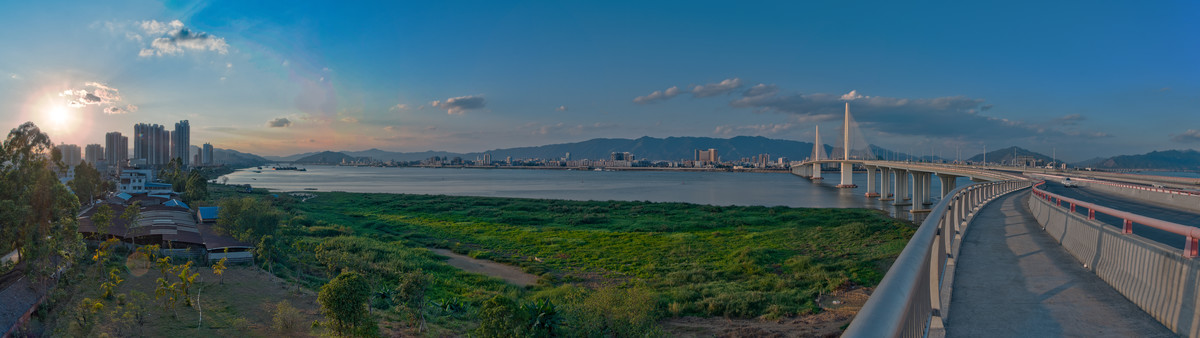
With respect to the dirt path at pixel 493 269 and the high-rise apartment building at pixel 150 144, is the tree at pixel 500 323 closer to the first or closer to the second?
the dirt path at pixel 493 269

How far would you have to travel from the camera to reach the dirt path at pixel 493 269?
72.7 ft

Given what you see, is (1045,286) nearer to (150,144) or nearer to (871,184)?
(871,184)

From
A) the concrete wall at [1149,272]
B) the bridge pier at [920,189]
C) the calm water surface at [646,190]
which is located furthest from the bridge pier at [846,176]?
the concrete wall at [1149,272]

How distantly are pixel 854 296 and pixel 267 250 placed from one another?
22698mm

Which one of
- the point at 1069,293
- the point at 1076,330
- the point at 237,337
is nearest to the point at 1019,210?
the point at 1069,293

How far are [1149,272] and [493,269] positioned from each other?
2282cm

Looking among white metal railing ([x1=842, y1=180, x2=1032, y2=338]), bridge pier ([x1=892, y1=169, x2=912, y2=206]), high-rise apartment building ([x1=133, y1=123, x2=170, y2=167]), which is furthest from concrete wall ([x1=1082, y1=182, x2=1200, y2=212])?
high-rise apartment building ([x1=133, y1=123, x2=170, y2=167])

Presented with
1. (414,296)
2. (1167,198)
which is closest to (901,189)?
(1167,198)

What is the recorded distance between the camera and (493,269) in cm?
2458

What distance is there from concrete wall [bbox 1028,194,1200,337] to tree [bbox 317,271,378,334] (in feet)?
42.8

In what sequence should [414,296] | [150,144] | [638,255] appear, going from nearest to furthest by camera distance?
1. [414,296]
2. [638,255]
3. [150,144]

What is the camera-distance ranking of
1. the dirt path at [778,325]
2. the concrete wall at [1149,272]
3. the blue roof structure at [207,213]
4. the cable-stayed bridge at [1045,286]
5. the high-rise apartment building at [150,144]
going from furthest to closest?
the high-rise apartment building at [150,144]
the blue roof structure at [207,213]
the dirt path at [778,325]
the concrete wall at [1149,272]
the cable-stayed bridge at [1045,286]

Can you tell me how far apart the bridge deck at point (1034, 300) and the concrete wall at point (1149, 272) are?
0.28 feet

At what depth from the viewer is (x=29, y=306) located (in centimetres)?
1590
